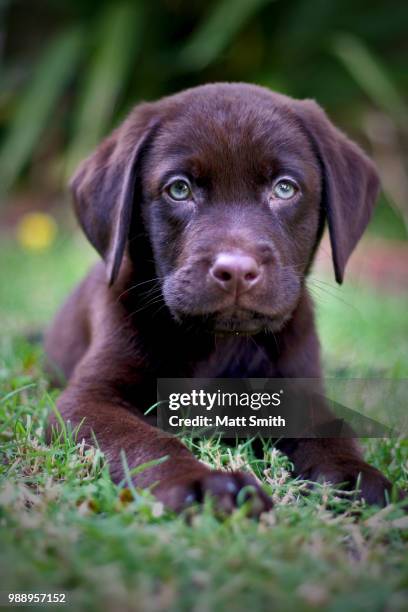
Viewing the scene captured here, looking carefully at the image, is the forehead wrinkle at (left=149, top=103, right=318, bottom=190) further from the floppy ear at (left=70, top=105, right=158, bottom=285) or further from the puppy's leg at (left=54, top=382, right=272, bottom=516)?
the puppy's leg at (left=54, top=382, right=272, bottom=516)

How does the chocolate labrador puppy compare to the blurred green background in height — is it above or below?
below

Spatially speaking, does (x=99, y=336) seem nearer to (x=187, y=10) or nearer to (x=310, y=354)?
(x=310, y=354)

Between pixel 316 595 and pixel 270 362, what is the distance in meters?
1.37

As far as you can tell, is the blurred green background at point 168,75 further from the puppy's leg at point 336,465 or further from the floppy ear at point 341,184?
the puppy's leg at point 336,465

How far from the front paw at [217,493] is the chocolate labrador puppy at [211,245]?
0.22 meters

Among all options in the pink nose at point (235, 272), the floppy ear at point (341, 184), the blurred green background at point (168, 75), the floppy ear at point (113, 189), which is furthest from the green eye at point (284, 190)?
the blurred green background at point (168, 75)

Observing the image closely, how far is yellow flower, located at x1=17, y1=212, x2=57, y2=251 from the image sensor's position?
296 inches

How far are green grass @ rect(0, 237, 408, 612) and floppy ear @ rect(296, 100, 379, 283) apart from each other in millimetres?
782

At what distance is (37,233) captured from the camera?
764 cm

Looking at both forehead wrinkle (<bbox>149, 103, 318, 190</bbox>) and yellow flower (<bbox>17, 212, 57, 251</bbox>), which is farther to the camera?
yellow flower (<bbox>17, 212, 57, 251</bbox>)

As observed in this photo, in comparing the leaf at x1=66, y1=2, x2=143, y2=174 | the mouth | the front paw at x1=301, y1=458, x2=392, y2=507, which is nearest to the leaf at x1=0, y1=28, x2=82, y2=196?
the leaf at x1=66, y1=2, x2=143, y2=174

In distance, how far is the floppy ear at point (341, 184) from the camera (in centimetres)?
284

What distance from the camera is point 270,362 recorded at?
9.32 ft

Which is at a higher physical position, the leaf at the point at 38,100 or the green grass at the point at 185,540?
the leaf at the point at 38,100
